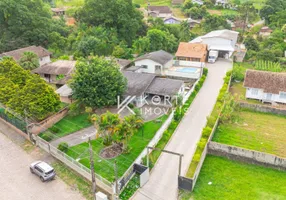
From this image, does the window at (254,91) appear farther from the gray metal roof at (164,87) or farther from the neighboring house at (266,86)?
the gray metal roof at (164,87)

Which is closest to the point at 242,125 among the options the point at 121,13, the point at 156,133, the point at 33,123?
the point at 156,133

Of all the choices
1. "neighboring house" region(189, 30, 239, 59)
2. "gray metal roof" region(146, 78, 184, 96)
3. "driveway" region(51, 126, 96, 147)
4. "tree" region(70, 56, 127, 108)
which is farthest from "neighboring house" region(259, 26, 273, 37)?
"driveway" region(51, 126, 96, 147)

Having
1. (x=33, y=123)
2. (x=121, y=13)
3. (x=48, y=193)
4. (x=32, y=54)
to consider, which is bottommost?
(x=48, y=193)

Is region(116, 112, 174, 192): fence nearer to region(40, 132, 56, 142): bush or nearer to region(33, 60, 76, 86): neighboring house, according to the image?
region(40, 132, 56, 142): bush

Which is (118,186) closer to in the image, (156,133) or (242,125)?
(156,133)

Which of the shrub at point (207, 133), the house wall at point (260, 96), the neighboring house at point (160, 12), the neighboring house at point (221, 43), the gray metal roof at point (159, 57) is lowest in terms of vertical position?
the shrub at point (207, 133)

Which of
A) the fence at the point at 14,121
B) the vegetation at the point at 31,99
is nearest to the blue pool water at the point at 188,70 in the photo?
the vegetation at the point at 31,99
